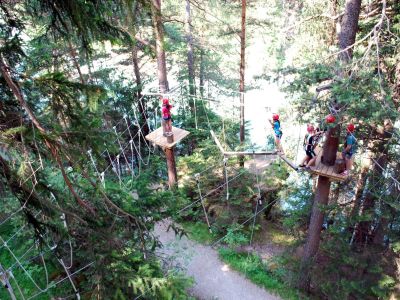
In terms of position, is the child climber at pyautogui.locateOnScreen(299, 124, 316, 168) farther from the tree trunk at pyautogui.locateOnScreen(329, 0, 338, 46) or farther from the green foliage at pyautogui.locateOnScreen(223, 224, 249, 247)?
the green foliage at pyautogui.locateOnScreen(223, 224, 249, 247)

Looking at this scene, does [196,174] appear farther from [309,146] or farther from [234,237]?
→ [234,237]

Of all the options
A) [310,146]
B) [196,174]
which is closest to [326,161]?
[310,146]

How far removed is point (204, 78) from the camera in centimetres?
1614

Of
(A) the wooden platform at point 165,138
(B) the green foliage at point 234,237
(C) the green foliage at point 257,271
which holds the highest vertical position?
(A) the wooden platform at point 165,138

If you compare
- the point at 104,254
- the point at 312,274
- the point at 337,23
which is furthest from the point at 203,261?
the point at 337,23

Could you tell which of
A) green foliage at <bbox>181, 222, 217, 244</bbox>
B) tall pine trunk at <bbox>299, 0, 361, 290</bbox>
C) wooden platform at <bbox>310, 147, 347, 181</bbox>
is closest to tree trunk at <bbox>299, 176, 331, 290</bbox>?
tall pine trunk at <bbox>299, 0, 361, 290</bbox>

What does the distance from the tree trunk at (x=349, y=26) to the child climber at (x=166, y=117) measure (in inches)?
145

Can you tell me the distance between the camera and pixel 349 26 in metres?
5.52

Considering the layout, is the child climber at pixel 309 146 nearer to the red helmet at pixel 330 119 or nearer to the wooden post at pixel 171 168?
the red helmet at pixel 330 119

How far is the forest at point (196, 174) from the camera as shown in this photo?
2.94 metres

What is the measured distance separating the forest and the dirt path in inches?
1.4

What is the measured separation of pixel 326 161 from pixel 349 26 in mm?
2342

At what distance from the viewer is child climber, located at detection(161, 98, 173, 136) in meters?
7.54

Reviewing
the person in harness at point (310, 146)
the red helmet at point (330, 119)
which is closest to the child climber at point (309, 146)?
the person in harness at point (310, 146)
